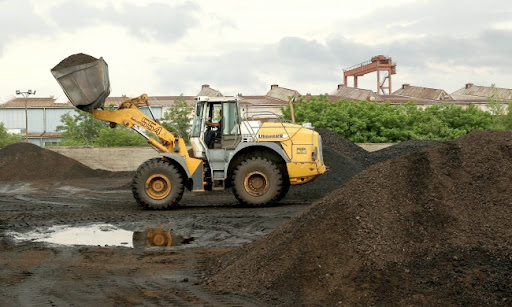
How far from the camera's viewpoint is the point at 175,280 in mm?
8586

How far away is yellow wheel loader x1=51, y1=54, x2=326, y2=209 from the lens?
16938mm

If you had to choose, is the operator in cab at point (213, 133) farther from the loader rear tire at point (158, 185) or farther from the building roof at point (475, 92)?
the building roof at point (475, 92)

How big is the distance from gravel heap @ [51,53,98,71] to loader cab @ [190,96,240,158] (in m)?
2.90

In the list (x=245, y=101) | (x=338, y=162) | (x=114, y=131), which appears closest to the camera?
(x=338, y=162)

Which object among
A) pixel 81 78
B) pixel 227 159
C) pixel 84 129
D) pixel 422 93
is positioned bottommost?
pixel 227 159

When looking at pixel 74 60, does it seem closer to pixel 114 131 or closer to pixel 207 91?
pixel 114 131

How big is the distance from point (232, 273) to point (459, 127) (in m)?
37.0

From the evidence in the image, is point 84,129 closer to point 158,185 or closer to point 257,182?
point 158,185

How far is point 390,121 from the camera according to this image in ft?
133

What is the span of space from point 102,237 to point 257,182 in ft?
17.4

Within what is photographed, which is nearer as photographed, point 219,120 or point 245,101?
point 219,120

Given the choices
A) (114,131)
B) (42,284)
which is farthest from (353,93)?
(42,284)

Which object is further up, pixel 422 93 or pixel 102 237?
pixel 422 93

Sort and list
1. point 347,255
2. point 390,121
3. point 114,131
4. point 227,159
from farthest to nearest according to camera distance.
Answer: point 114,131 → point 390,121 → point 227,159 → point 347,255
